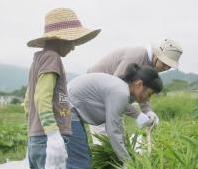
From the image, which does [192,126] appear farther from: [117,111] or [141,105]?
[117,111]

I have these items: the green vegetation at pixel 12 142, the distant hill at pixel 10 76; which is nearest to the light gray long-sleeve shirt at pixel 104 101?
the green vegetation at pixel 12 142

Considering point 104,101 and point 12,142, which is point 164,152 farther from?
point 12,142

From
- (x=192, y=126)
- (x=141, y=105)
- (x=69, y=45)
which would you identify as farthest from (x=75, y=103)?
(x=192, y=126)

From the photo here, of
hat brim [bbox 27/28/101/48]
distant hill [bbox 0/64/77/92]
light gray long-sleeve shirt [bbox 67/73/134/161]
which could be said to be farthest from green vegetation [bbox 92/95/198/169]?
distant hill [bbox 0/64/77/92]

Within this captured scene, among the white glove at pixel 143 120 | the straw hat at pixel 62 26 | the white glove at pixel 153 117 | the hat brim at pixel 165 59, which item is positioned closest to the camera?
the straw hat at pixel 62 26

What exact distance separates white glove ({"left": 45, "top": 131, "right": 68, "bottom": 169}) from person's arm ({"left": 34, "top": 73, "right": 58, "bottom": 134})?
48 millimetres

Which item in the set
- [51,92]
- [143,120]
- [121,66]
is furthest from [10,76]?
[51,92]

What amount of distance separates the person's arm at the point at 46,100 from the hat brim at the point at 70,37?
258 mm

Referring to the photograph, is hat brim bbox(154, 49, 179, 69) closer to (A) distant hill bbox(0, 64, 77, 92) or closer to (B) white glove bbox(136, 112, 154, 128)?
(B) white glove bbox(136, 112, 154, 128)

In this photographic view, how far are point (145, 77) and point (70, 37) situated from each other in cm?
66

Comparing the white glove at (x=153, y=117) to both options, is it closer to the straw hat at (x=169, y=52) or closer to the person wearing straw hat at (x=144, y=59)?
the person wearing straw hat at (x=144, y=59)

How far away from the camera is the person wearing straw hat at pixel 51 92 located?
391 cm

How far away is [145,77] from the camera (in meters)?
4.43

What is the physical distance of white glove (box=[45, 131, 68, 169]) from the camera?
154 inches
